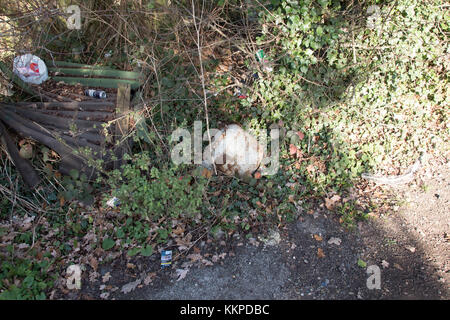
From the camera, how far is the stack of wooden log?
493cm

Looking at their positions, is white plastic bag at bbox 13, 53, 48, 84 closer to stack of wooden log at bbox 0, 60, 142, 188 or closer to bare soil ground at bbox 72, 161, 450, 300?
stack of wooden log at bbox 0, 60, 142, 188

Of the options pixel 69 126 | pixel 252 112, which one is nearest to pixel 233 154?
pixel 252 112

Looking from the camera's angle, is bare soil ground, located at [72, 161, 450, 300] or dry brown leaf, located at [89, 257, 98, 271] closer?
bare soil ground, located at [72, 161, 450, 300]

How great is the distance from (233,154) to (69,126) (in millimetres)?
2490

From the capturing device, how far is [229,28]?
5750 mm

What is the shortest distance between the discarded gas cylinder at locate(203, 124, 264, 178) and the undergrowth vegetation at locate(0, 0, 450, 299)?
0.61ft

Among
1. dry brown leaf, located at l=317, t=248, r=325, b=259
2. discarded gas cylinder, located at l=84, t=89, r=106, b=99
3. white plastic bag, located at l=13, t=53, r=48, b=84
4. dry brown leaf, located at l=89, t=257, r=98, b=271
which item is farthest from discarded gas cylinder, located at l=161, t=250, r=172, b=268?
white plastic bag, located at l=13, t=53, r=48, b=84

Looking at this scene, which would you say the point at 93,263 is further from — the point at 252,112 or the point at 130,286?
the point at 252,112

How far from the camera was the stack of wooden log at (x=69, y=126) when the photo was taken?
4.93m

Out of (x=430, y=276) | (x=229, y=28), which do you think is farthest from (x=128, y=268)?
(x=229, y=28)

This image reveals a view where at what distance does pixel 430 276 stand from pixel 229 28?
4.59 meters

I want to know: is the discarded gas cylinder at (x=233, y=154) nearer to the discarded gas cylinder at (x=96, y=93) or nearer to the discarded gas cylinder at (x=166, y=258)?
the discarded gas cylinder at (x=166, y=258)

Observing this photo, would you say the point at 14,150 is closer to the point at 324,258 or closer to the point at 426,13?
the point at 324,258

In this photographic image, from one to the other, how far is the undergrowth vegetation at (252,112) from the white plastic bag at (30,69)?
16cm
